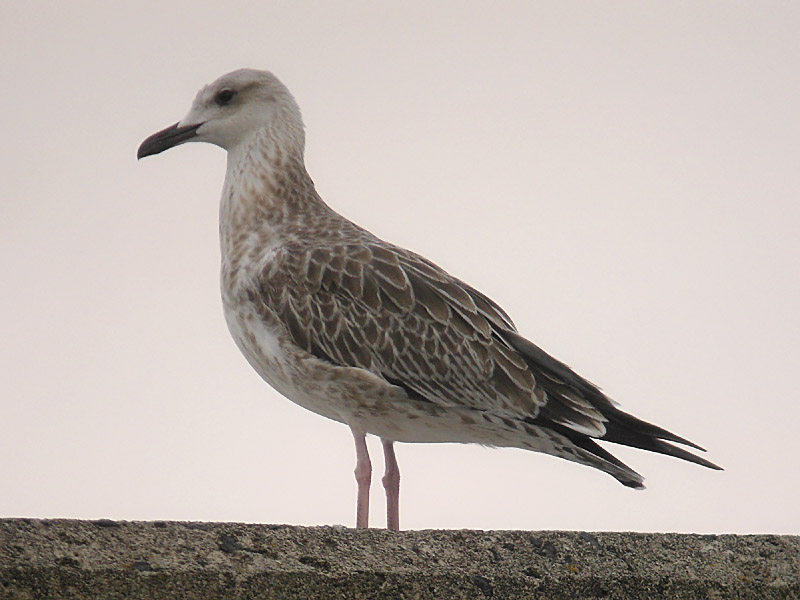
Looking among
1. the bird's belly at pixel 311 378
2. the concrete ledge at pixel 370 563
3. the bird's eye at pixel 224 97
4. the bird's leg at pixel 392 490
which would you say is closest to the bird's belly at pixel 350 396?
the bird's belly at pixel 311 378

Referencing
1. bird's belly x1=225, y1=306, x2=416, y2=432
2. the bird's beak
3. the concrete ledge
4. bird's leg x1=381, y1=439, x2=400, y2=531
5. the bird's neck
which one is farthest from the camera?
the bird's beak

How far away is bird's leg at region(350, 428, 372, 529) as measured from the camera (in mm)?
6041

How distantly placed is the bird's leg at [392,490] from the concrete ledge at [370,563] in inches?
126

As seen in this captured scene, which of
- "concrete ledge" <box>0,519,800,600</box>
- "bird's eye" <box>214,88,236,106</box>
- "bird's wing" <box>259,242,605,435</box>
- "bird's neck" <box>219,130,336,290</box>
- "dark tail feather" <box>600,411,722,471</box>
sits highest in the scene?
"bird's eye" <box>214,88,236,106</box>

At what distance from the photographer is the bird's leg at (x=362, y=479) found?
238 inches

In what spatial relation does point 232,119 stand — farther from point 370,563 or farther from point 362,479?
point 370,563

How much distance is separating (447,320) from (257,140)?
6.07 feet

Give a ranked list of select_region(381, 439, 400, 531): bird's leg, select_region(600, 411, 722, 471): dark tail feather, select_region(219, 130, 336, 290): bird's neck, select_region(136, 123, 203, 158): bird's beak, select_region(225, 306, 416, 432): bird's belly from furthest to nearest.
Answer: select_region(136, 123, 203, 158): bird's beak → select_region(219, 130, 336, 290): bird's neck → select_region(381, 439, 400, 531): bird's leg → select_region(225, 306, 416, 432): bird's belly → select_region(600, 411, 722, 471): dark tail feather

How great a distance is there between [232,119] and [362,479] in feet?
8.47

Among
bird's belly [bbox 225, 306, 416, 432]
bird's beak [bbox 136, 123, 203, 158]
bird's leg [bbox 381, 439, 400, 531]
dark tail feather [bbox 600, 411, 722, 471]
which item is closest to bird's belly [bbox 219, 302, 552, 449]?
bird's belly [bbox 225, 306, 416, 432]

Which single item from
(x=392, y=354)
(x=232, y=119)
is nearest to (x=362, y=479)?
(x=392, y=354)

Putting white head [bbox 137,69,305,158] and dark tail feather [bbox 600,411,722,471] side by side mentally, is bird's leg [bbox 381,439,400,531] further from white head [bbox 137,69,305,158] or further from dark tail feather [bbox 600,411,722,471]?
white head [bbox 137,69,305,158]

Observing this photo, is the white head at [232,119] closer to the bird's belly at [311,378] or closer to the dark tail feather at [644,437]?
the bird's belly at [311,378]

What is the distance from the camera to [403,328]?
6.34 metres
